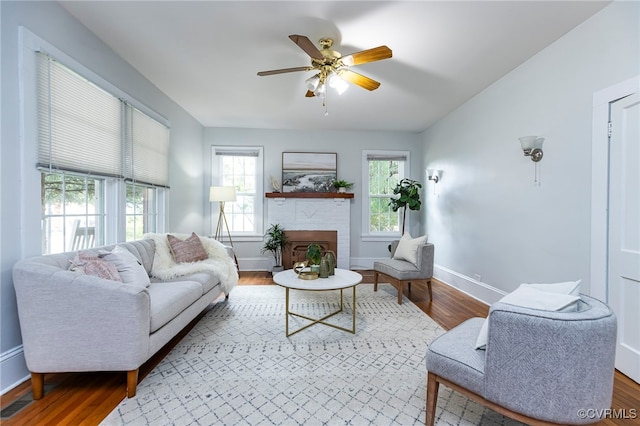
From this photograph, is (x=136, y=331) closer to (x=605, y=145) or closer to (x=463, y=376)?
(x=463, y=376)

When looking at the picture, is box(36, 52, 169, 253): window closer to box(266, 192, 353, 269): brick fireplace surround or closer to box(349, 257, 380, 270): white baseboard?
box(266, 192, 353, 269): brick fireplace surround

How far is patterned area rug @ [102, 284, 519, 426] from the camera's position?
1.60m

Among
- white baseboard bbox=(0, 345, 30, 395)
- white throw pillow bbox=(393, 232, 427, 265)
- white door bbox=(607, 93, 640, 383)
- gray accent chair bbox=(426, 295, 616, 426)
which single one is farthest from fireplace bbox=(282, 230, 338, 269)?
gray accent chair bbox=(426, 295, 616, 426)

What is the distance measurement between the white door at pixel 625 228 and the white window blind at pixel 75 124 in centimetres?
417

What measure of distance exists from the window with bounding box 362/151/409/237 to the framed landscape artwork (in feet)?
2.33

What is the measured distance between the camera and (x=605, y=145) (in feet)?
6.98

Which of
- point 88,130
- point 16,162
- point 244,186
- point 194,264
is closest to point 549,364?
point 194,264

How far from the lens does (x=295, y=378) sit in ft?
6.40

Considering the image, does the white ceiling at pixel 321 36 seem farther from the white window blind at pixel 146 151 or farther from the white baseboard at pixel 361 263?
the white baseboard at pixel 361 263

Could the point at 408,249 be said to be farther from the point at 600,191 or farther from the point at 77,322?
the point at 77,322

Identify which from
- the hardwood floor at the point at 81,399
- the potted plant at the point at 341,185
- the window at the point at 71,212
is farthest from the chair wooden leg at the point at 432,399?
the potted plant at the point at 341,185

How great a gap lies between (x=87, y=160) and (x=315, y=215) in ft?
11.6

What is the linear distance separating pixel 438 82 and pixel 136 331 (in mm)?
3809

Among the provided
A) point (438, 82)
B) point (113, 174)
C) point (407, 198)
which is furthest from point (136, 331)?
point (407, 198)
